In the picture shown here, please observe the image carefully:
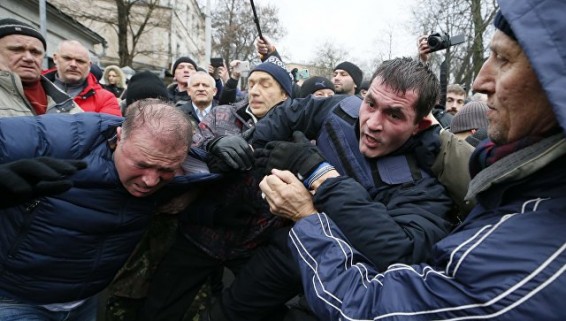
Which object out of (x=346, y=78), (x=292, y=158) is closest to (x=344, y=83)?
(x=346, y=78)

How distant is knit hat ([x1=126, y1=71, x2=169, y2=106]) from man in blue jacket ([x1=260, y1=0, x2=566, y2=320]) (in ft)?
8.74

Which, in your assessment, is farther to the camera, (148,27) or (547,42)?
(148,27)

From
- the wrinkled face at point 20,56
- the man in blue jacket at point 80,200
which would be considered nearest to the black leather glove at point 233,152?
the man in blue jacket at point 80,200

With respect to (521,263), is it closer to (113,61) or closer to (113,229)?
(113,229)

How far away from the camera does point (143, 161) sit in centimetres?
189

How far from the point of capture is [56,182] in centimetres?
144

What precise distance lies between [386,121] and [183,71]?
4.85 metres

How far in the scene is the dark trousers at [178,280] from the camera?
100 inches

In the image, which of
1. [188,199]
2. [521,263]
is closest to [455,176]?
[521,263]

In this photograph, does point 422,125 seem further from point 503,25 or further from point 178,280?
point 178,280

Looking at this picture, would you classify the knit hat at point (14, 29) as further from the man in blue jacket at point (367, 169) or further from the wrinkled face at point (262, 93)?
the man in blue jacket at point (367, 169)

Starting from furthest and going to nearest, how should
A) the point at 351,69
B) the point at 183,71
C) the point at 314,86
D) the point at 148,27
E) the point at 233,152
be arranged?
the point at 148,27, the point at 351,69, the point at 183,71, the point at 314,86, the point at 233,152

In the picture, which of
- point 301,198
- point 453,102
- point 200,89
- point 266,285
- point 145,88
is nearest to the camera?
point 301,198

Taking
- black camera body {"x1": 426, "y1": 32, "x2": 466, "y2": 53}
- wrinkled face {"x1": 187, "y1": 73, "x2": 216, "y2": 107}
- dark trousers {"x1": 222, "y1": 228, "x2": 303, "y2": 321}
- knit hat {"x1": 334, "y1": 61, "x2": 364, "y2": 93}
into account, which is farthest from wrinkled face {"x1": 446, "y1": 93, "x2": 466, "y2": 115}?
dark trousers {"x1": 222, "y1": 228, "x2": 303, "y2": 321}
